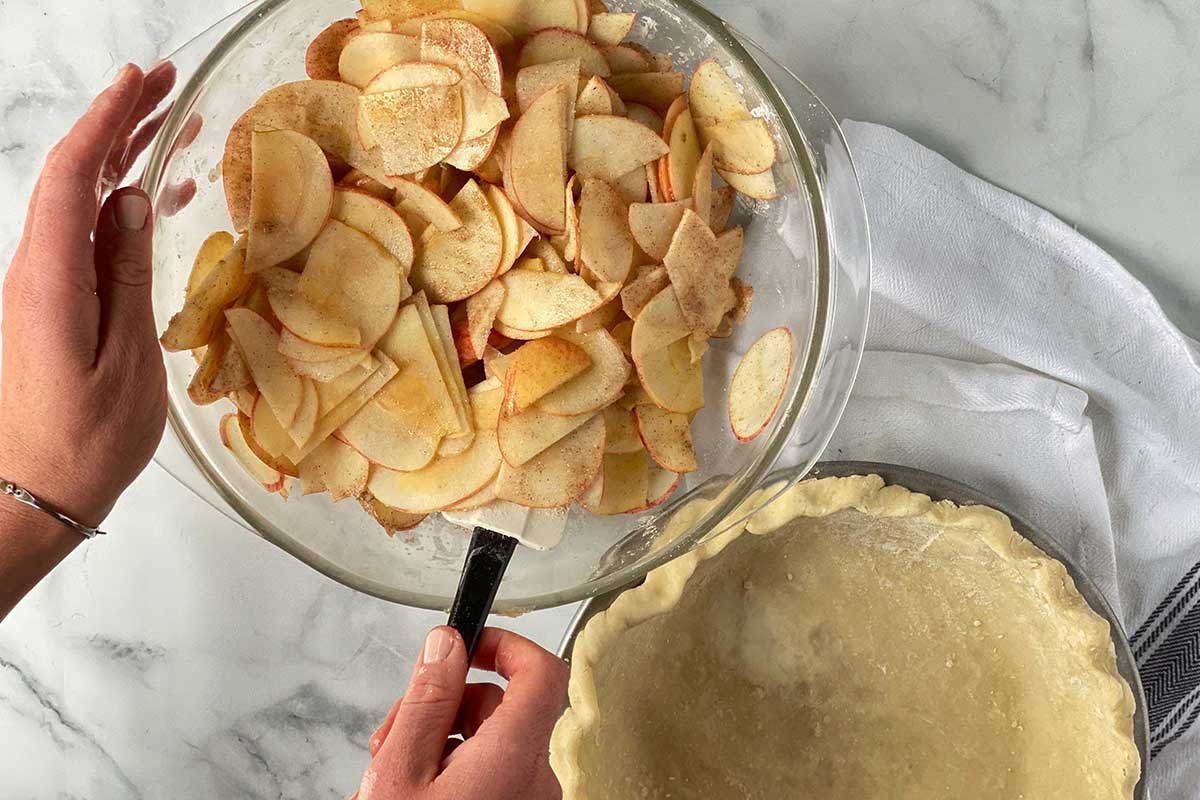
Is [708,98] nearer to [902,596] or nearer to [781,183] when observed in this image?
[781,183]

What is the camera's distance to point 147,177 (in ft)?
2.49

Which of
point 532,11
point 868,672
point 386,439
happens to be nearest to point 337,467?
point 386,439

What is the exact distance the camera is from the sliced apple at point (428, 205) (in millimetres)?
734

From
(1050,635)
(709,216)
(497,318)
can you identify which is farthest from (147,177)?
(1050,635)

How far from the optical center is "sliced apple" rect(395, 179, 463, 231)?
73 centimetres

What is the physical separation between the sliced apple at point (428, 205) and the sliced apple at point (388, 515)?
21 centimetres

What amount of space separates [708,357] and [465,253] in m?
0.20

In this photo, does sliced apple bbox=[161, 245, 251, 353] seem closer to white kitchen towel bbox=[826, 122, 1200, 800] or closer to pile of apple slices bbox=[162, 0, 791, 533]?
pile of apple slices bbox=[162, 0, 791, 533]

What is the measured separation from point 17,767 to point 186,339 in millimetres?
623

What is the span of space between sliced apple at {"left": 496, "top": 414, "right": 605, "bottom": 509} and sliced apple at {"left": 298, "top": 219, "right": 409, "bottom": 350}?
0.14m

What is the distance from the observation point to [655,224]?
0.71 metres

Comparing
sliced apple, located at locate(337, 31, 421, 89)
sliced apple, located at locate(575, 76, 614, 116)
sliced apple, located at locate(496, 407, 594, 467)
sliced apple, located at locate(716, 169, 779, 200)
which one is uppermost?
sliced apple, located at locate(337, 31, 421, 89)

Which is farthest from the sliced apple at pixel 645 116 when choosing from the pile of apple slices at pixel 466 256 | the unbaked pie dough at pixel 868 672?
the unbaked pie dough at pixel 868 672

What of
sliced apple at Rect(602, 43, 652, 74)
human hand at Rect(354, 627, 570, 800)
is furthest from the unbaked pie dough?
sliced apple at Rect(602, 43, 652, 74)
